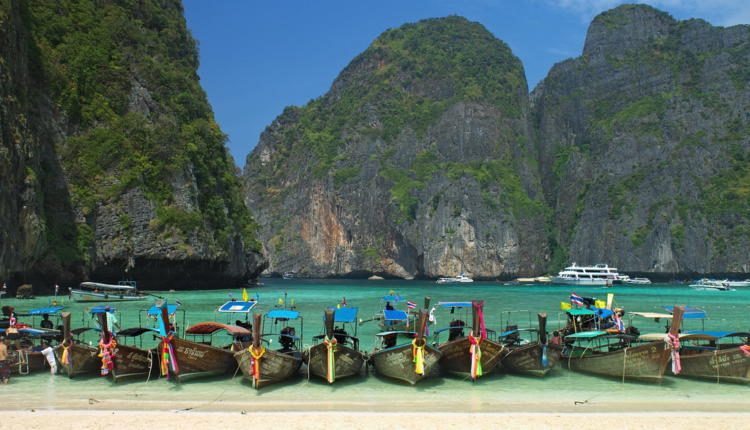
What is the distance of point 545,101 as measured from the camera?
18675cm

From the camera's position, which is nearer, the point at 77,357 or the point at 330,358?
the point at 330,358

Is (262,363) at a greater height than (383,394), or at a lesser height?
greater

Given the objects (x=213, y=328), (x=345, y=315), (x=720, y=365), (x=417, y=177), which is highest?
(x=417, y=177)

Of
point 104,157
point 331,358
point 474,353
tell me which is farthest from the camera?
point 104,157

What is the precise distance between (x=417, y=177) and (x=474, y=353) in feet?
459

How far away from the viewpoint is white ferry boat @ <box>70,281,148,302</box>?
2035 inches

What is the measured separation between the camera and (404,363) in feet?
62.1

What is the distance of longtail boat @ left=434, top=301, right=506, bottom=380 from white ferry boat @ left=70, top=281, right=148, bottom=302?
3991 cm

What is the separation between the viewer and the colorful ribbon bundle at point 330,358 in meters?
18.5

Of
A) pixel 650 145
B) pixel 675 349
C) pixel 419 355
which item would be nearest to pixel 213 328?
pixel 419 355

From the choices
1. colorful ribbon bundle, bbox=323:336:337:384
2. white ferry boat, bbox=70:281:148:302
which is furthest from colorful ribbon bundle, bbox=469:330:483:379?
white ferry boat, bbox=70:281:148:302

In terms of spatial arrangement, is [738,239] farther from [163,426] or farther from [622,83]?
[163,426]

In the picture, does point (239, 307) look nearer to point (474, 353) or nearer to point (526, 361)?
point (474, 353)

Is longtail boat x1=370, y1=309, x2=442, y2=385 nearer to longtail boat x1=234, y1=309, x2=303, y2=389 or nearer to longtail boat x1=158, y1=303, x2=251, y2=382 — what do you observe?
longtail boat x1=234, y1=309, x2=303, y2=389
